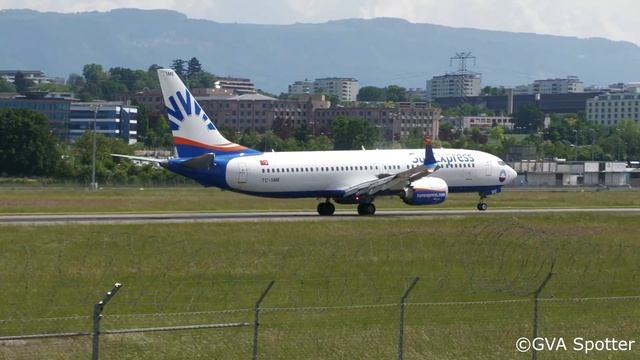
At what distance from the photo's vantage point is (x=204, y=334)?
26.0 meters

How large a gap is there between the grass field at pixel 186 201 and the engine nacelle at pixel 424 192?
7.90 metres

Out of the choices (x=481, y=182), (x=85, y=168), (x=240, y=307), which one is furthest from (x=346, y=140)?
(x=240, y=307)

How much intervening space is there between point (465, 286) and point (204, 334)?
9.93 metres

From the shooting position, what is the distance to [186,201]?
243 ft

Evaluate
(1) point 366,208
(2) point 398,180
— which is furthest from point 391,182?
(1) point 366,208

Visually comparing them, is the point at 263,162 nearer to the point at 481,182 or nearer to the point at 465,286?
the point at 481,182

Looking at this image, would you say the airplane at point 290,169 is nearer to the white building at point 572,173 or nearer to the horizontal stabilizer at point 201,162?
the horizontal stabilizer at point 201,162

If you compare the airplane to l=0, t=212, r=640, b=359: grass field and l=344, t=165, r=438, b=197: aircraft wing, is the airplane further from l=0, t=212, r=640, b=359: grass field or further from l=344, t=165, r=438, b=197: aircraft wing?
l=0, t=212, r=640, b=359: grass field

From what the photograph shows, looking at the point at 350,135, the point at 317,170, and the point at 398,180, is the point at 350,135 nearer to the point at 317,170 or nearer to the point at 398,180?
the point at 317,170

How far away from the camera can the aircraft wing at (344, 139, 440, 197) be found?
57.9 metres

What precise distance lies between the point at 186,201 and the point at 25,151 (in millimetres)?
48206

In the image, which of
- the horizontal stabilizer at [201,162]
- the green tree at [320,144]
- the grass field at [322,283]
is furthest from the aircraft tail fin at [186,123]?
the green tree at [320,144]

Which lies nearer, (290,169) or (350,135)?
(290,169)

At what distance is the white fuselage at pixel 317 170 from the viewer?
58.1 meters
